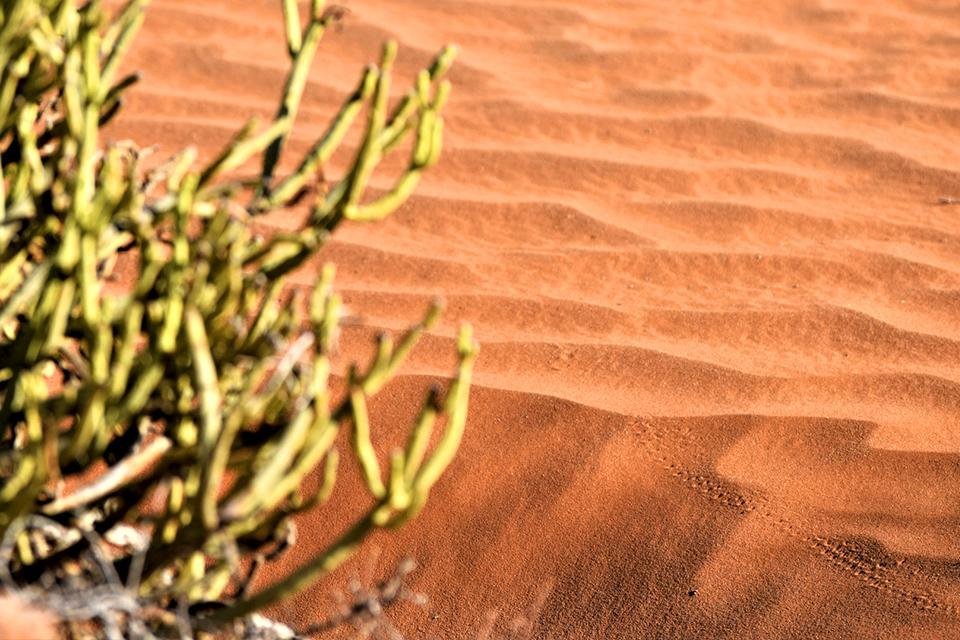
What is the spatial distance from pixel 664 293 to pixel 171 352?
2132 millimetres

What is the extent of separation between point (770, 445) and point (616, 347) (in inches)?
19.4

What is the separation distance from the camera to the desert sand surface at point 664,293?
260 cm

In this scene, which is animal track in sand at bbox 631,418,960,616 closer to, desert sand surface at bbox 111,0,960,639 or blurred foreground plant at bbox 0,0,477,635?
desert sand surface at bbox 111,0,960,639

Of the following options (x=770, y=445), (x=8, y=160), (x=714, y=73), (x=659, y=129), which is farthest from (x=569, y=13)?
(x=8, y=160)

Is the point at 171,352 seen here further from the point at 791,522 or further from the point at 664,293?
the point at 664,293

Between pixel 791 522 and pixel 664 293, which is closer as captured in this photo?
pixel 791 522

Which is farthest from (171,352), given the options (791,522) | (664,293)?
(664,293)

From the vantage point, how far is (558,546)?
2.65m

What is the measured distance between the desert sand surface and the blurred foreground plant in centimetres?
92

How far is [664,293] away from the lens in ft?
11.5

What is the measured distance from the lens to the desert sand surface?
2.60m

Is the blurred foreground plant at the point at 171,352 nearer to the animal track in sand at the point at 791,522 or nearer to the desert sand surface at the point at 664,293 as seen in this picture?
the desert sand surface at the point at 664,293

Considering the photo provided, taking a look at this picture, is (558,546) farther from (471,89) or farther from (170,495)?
(471,89)

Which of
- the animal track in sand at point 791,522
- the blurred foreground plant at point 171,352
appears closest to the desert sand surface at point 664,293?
the animal track in sand at point 791,522
